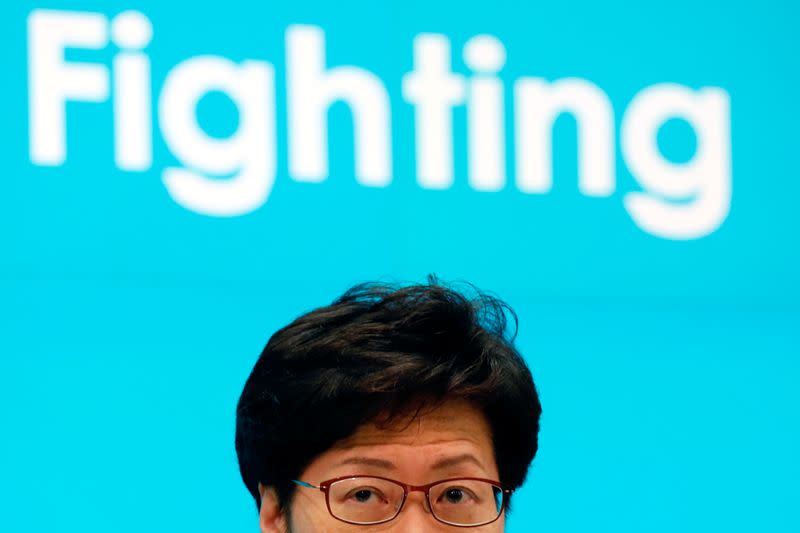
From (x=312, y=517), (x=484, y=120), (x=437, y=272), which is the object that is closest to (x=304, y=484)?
(x=312, y=517)

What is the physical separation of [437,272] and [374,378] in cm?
98

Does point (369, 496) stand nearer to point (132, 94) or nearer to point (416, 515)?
point (416, 515)

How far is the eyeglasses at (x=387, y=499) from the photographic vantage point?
126 centimetres

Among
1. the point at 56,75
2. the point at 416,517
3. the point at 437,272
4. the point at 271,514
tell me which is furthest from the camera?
the point at 437,272

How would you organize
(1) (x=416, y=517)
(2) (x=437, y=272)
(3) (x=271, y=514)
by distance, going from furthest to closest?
(2) (x=437, y=272), (3) (x=271, y=514), (1) (x=416, y=517)

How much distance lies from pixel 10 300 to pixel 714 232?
51.0 inches

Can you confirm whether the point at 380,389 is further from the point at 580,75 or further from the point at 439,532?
the point at 580,75

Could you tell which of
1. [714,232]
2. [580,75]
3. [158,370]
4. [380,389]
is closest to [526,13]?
[580,75]

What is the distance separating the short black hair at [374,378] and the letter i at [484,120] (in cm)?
91

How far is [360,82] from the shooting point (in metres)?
2.24

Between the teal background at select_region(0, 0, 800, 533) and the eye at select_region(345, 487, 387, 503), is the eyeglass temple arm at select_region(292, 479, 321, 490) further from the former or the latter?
the teal background at select_region(0, 0, 800, 533)

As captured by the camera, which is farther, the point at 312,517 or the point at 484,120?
the point at 484,120

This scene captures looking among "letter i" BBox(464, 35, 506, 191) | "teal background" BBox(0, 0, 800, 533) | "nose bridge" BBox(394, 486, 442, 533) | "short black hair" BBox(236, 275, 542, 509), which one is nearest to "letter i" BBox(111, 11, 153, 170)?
"teal background" BBox(0, 0, 800, 533)

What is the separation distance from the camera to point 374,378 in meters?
1.27
